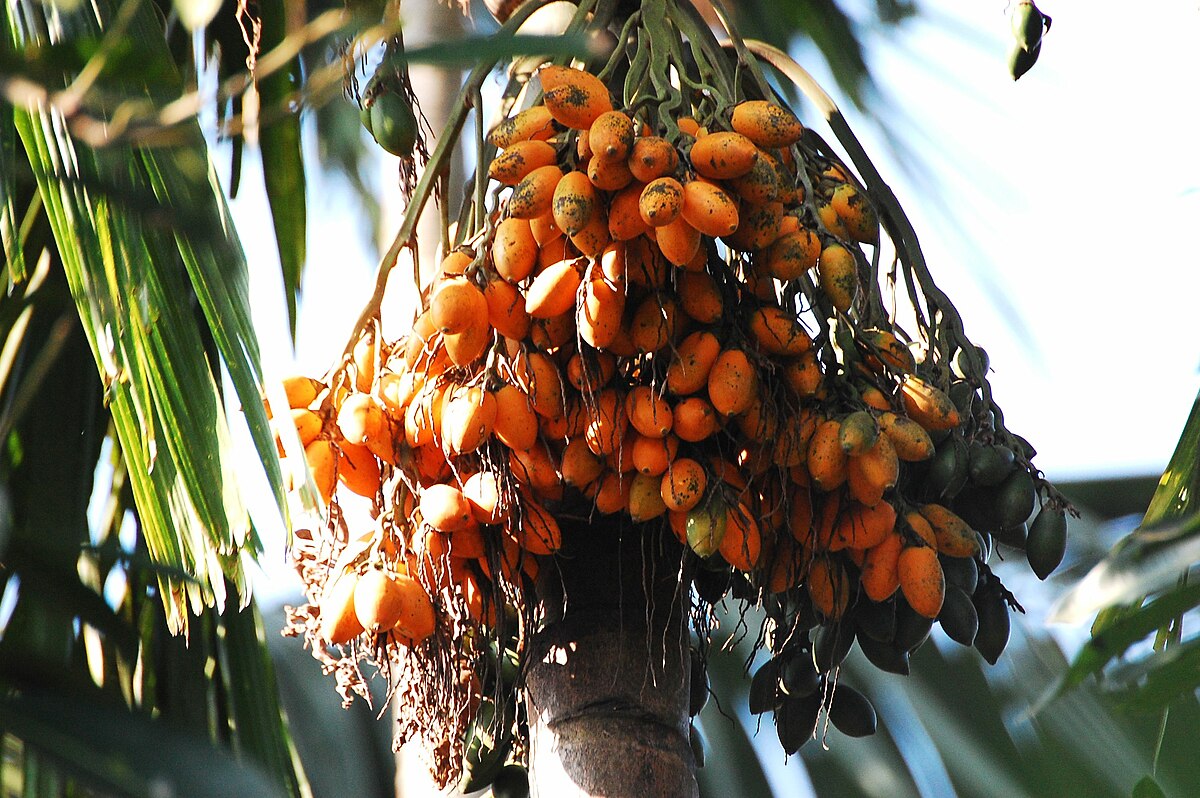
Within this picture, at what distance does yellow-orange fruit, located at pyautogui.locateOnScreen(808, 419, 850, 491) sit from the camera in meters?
1.21

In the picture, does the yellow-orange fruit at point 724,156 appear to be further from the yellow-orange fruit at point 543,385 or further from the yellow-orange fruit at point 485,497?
the yellow-orange fruit at point 485,497

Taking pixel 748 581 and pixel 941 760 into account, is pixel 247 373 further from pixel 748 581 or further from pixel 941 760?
pixel 941 760

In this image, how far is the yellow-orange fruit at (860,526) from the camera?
1276mm

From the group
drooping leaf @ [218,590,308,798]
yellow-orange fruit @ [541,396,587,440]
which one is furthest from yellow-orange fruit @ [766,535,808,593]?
drooping leaf @ [218,590,308,798]

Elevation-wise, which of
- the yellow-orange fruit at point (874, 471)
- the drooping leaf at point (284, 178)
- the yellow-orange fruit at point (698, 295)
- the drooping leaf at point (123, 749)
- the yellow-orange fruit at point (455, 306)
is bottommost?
the drooping leaf at point (123, 749)

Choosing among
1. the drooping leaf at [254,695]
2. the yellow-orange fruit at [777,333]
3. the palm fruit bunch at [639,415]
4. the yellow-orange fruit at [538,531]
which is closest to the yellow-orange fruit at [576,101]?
the palm fruit bunch at [639,415]

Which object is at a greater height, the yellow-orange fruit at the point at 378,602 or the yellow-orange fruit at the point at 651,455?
the yellow-orange fruit at the point at 651,455

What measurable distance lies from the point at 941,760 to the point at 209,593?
1.75m

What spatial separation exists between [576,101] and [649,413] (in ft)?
0.88

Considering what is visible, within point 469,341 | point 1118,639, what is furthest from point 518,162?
point 1118,639

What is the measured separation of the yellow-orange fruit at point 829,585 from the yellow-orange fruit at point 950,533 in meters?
0.12

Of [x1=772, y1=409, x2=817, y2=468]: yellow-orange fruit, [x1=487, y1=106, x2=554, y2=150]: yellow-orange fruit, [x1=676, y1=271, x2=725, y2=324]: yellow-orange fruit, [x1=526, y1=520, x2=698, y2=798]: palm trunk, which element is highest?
[x1=487, y1=106, x2=554, y2=150]: yellow-orange fruit

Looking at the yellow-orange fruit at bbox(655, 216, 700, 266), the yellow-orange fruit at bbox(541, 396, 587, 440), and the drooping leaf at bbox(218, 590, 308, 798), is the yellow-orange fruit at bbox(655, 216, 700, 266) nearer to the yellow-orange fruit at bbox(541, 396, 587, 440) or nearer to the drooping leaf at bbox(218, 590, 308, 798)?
the yellow-orange fruit at bbox(541, 396, 587, 440)

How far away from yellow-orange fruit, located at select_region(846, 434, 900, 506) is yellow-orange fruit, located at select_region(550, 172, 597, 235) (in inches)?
11.9
